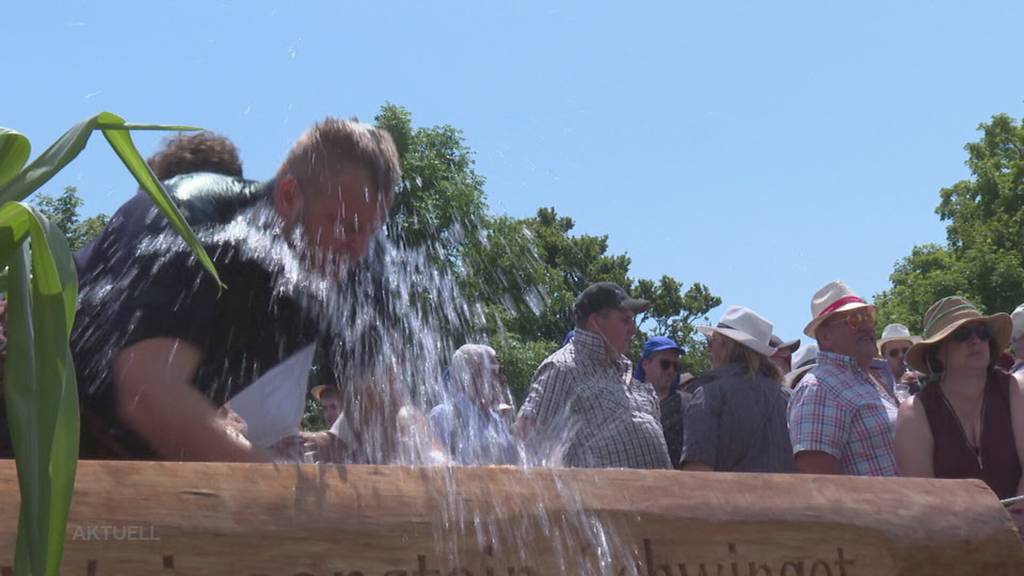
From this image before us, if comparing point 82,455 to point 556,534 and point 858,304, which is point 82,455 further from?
point 858,304

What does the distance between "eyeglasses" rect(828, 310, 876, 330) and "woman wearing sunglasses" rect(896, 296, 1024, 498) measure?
42 cm

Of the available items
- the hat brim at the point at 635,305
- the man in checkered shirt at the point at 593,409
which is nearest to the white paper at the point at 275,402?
the man in checkered shirt at the point at 593,409

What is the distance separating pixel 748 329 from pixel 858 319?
1.48 ft

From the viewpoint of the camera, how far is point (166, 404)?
7.76ft

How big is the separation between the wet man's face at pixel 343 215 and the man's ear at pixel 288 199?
0.7 inches

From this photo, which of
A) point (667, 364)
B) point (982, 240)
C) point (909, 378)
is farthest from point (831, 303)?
point (982, 240)

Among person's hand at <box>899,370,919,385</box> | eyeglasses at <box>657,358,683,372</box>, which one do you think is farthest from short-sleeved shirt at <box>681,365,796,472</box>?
person's hand at <box>899,370,919,385</box>

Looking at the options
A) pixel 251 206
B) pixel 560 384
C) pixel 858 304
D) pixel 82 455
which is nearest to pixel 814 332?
pixel 858 304

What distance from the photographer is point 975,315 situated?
4801 millimetres

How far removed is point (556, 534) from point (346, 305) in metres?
0.89

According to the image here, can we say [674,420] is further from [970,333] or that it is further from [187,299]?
[187,299]

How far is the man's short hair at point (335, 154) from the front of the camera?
285 centimetres

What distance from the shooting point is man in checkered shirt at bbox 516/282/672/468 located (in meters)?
4.82

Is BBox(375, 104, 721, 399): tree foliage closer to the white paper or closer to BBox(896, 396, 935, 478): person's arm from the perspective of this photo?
the white paper
